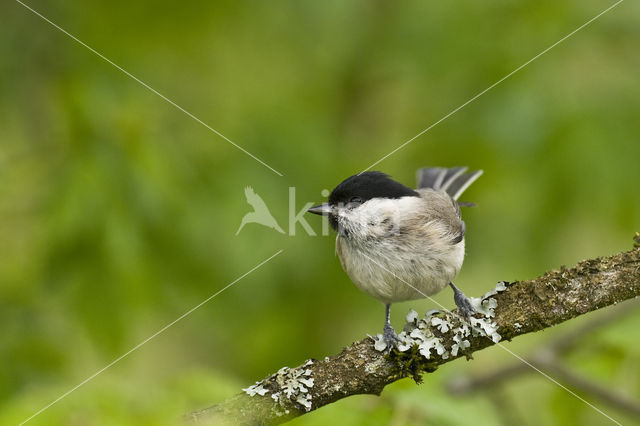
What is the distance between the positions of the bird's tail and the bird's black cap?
0.78m

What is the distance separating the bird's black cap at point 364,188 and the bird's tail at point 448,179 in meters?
0.78

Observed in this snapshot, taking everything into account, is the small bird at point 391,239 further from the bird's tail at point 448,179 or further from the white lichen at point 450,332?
the bird's tail at point 448,179

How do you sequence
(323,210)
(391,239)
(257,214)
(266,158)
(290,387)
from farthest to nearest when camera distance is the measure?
1. (266,158)
2. (257,214)
3. (323,210)
4. (391,239)
5. (290,387)

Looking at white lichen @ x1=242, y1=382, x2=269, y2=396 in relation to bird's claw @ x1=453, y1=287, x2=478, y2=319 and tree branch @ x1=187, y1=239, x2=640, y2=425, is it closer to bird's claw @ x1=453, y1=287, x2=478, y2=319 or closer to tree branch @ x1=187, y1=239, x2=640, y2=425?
tree branch @ x1=187, y1=239, x2=640, y2=425

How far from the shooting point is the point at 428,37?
369cm

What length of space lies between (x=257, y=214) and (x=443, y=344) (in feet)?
5.30

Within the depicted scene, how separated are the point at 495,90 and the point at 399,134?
30.6 inches

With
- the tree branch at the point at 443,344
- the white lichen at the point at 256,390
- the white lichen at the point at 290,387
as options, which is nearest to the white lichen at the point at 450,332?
the tree branch at the point at 443,344

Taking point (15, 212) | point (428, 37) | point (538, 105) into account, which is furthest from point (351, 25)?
point (15, 212)

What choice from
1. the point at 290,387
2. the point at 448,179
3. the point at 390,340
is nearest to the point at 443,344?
the point at 390,340

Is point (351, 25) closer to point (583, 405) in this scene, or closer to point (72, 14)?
point (72, 14)

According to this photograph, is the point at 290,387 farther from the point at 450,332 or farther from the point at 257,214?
the point at 257,214

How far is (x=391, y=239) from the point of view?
2.48 metres

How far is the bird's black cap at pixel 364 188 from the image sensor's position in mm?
2527
